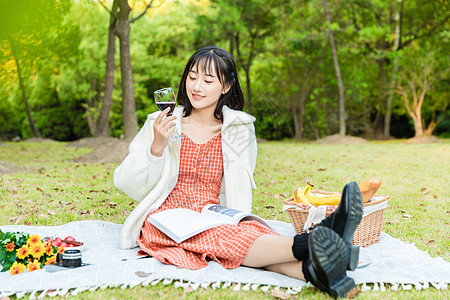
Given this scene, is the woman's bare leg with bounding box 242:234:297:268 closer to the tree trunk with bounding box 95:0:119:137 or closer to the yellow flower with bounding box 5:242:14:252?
the yellow flower with bounding box 5:242:14:252

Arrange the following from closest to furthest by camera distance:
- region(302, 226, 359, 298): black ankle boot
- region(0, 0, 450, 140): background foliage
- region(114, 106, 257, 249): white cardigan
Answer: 1. region(302, 226, 359, 298): black ankle boot
2. region(114, 106, 257, 249): white cardigan
3. region(0, 0, 450, 140): background foliage

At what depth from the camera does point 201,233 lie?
2807 millimetres

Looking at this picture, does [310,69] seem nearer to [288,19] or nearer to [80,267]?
[288,19]

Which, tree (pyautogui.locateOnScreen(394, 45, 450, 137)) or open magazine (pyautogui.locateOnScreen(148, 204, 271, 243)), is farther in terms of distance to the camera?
tree (pyautogui.locateOnScreen(394, 45, 450, 137))

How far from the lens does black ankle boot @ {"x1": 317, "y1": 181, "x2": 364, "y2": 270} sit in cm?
229

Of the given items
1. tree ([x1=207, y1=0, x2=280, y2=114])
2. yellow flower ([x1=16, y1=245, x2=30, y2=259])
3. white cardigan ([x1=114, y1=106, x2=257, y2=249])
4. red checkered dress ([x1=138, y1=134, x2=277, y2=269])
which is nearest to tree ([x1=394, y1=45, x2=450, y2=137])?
tree ([x1=207, y1=0, x2=280, y2=114])

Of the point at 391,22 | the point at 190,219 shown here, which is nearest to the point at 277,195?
the point at 190,219

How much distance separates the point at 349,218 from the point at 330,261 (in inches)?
10.0

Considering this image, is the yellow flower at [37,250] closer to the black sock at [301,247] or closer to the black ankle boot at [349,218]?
the black sock at [301,247]

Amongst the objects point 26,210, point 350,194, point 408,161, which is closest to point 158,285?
point 350,194

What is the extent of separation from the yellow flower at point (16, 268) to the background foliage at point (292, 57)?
40.3 ft

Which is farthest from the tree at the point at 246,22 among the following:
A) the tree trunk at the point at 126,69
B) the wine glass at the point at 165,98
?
the wine glass at the point at 165,98

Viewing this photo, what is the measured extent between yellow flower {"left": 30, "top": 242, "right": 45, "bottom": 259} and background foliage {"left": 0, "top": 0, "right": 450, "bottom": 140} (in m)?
12.2

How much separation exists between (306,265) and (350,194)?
1.65 feet
